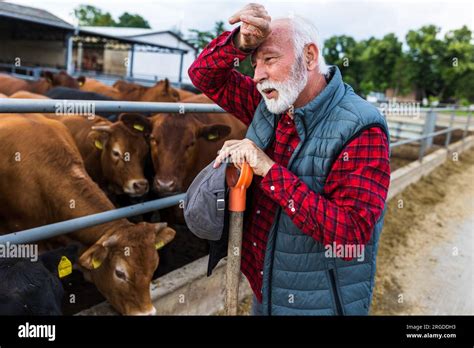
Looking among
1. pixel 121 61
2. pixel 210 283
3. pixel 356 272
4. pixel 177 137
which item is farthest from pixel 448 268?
pixel 121 61

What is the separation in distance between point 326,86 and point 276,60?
0.70 feet

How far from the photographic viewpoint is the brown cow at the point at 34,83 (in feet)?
22.7

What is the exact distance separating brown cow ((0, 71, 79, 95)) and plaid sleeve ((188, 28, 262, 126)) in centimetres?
594

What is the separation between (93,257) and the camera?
2684 millimetres

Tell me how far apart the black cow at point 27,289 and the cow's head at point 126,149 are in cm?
202

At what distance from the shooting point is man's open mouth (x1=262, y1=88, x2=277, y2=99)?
1.56 m

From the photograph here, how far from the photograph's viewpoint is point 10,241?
6.86 feet

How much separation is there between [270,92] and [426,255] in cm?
407

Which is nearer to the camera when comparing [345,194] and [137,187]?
[345,194]

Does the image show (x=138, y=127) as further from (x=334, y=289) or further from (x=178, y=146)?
(x=334, y=289)

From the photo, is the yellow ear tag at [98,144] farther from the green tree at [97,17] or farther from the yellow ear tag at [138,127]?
the green tree at [97,17]

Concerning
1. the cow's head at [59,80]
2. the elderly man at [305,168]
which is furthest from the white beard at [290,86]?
the cow's head at [59,80]

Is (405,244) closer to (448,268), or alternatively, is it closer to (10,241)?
(448,268)

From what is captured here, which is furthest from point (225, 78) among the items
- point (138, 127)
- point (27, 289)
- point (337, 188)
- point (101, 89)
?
point (101, 89)
